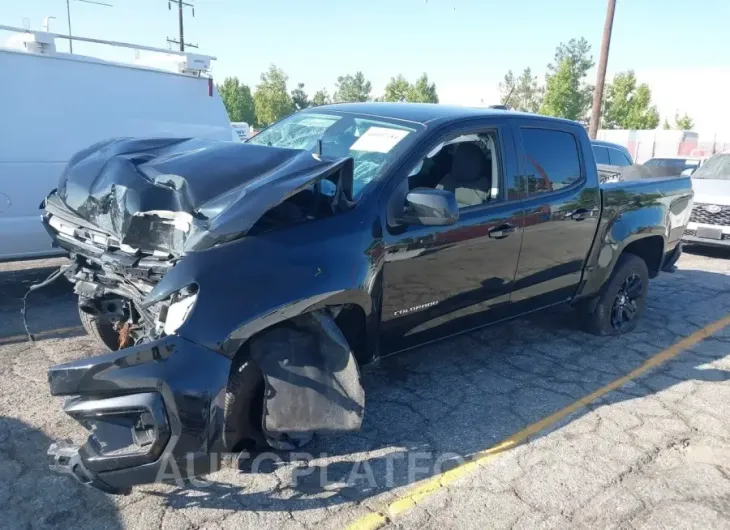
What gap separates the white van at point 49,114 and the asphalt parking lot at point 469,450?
91cm

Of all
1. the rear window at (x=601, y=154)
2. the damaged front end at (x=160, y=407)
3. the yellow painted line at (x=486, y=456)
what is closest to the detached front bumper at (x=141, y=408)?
the damaged front end at (x=160, y=407)

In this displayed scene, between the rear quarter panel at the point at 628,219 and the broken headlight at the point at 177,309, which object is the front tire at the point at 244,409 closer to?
the broken headlight at the point at 177,309

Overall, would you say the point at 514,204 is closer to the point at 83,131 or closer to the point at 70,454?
the point at 70,454

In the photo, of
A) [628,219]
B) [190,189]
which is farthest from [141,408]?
[628,219]

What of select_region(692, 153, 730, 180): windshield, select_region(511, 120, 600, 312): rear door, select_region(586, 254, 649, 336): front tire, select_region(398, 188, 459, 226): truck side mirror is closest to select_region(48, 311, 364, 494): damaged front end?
select_region(398, 188, 459, 226): truck side mirror

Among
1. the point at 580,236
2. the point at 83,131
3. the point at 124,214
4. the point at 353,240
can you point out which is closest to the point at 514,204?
the point at 580,236

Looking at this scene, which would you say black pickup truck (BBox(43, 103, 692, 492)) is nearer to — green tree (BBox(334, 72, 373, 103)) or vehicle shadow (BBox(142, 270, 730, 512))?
vehicle shadow (BBox(142, 270, 730, 512))

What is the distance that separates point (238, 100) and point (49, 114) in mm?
60667

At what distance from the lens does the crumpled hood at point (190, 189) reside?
2660 millimetres

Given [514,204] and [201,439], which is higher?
[514,204]

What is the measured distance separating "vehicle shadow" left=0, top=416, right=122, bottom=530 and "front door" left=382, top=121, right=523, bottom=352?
5.54 ft

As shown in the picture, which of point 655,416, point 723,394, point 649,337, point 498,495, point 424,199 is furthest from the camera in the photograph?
point 649,337

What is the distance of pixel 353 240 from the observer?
3061 mm

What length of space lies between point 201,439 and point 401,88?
2752 inches
